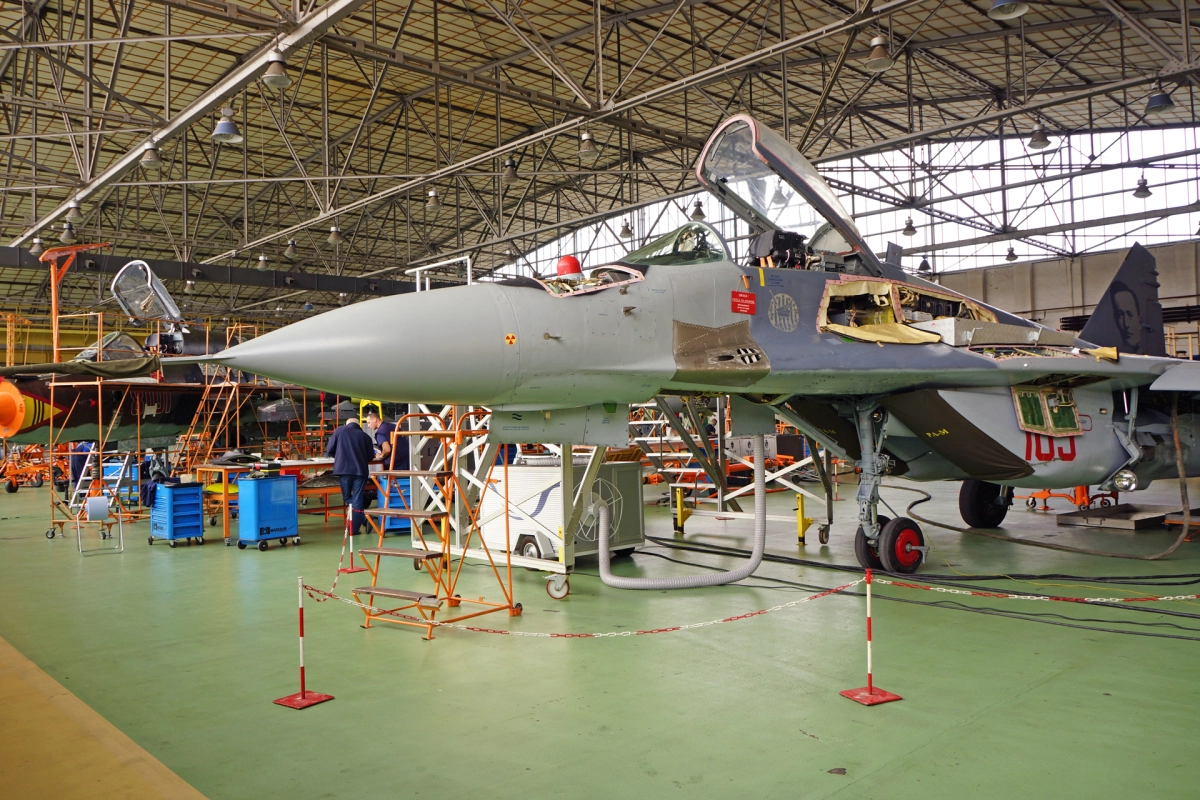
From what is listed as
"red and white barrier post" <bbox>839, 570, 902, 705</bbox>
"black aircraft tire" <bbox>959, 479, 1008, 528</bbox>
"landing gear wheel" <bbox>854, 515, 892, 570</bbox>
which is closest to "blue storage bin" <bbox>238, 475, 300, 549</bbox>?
"landing gear wheel" <bbox>854, 515, 892, 570</bbox>

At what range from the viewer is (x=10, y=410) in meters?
11.6

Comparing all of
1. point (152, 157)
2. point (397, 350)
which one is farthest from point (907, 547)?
point (152, 157)

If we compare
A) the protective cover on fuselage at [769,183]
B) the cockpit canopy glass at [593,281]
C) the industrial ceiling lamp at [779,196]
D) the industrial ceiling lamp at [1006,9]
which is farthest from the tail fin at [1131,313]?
the cockpit canopy glass at [593,281]

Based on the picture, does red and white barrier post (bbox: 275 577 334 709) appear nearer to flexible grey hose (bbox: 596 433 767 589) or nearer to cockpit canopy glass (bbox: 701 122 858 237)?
flexible grey hose (bbox: 596 433 767 589)

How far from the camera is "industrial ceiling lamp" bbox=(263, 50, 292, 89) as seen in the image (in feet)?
35.4

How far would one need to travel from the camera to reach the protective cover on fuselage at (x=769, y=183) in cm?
695

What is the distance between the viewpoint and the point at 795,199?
7.24 metres

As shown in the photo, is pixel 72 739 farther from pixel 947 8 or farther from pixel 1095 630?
pixel 947 8

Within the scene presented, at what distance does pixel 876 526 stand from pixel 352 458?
257 inches

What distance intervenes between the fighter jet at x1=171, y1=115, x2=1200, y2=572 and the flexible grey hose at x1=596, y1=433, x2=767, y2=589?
72cm

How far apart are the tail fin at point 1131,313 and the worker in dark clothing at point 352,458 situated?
922cm

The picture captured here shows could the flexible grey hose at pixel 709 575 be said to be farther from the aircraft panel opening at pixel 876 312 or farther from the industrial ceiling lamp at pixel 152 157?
the industrial ceiling lamp at pixel 152 157

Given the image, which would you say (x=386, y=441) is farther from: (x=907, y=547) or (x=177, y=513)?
(x=907, y=547)

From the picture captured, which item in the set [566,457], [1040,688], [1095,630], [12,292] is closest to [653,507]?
[566,457]
